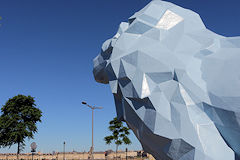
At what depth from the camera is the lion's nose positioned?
23.6 feet

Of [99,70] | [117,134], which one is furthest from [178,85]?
[117,134]

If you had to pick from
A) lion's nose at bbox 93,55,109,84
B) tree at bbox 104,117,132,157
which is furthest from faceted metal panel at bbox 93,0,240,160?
tree at bbox 104,117,132,157

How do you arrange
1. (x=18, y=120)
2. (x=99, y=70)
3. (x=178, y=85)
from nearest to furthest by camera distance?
(x=178, y=85) < (x=99, y=70) < (x=18, y=120)

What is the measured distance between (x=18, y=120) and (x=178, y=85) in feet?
80.0

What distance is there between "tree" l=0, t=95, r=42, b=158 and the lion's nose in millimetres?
20018

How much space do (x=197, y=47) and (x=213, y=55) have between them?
395 millimetres

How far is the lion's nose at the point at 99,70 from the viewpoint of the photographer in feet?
23.6

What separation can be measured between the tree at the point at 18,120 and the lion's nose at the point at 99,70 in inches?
788

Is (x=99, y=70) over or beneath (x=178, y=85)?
over

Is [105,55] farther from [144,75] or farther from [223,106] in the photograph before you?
[223,106]

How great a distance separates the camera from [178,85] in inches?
191

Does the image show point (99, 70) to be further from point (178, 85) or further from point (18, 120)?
point (18, 120)

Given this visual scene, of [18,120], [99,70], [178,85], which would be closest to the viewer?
[178,85]

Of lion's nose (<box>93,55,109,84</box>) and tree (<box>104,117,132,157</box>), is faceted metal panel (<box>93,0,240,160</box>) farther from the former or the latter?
tree (<box>104,117,132,157</box>)
